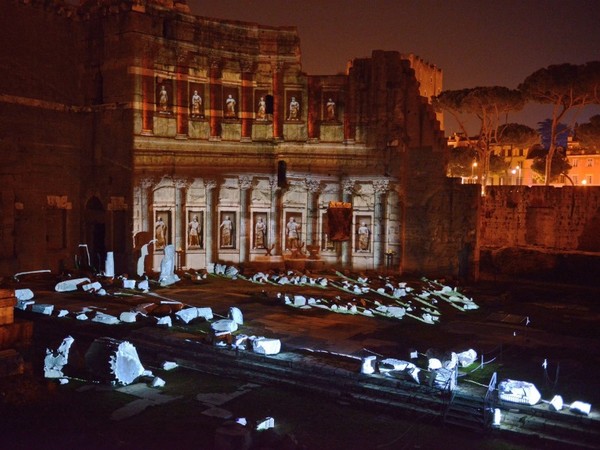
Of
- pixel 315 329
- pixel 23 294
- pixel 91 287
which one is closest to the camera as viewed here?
pixel 315 329

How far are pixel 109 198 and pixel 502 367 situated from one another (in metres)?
16.5

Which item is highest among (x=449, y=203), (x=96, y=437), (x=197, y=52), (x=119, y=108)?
(x=197, y=52)

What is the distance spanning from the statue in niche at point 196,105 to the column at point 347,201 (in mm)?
6598

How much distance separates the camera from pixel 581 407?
10352mm

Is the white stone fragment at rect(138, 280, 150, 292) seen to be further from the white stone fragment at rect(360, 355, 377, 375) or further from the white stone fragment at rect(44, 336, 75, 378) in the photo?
the white stone fragment at rect(360, 355, 377, 375)

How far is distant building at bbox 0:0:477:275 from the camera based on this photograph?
77.1 feet

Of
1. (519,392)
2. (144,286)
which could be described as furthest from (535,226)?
(519,392)

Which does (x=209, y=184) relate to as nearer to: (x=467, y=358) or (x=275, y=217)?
(x=275, y=217)

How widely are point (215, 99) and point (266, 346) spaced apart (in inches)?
580

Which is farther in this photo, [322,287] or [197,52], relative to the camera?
[197,52]

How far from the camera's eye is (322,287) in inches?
882

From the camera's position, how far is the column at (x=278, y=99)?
26000mm

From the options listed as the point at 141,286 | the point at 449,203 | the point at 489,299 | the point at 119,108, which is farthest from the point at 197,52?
the point at 489,299

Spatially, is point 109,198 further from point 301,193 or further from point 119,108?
point 301,193
